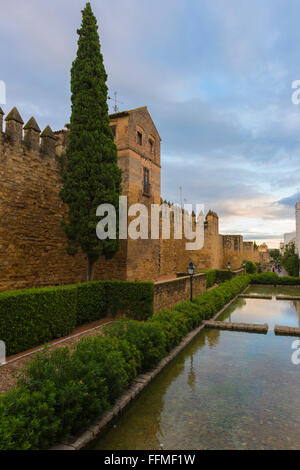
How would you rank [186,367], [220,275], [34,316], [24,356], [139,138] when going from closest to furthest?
[24,356] → [186,367] → [34,316] → [139,138] → [220,275]

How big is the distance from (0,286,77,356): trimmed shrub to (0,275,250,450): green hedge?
2.22 meters

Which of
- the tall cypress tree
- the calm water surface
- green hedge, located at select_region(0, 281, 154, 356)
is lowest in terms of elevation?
the calm water surface

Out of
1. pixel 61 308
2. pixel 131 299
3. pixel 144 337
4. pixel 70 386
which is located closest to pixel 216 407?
pixel 144 337

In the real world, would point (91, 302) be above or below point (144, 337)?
above

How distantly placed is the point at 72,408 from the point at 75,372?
0.57 m

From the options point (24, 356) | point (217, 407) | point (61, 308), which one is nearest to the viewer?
point (217, 407)

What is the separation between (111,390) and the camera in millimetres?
4859

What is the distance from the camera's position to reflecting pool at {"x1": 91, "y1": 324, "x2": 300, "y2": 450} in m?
4.11

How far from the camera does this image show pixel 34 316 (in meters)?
7.39

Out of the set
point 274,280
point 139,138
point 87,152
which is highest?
point 139,138

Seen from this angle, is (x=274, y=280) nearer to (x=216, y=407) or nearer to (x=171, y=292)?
(x=171, y=292)

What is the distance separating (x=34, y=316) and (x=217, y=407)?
4.90 meters

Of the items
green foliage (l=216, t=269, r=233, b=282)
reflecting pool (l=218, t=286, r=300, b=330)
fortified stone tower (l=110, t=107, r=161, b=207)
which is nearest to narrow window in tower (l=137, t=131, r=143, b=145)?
Result: fortified stone tower (l=110, t=107, r=161, b=207)

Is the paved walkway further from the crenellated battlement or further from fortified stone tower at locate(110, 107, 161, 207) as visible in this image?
fortified stone tower at locate(110, 107, 161, 207)
